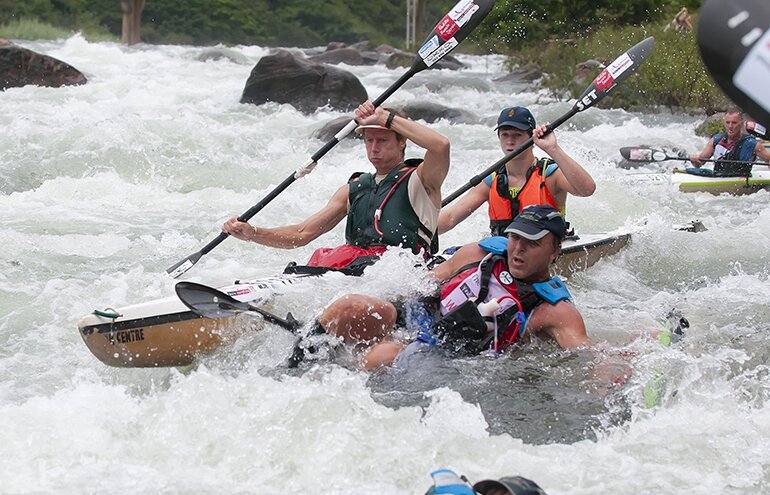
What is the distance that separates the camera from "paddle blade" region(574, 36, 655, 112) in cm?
632

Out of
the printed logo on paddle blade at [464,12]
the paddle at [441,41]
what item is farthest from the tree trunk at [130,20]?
the printed logo on paddle blade at [464,12]

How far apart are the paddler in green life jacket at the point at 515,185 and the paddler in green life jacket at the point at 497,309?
1.27m

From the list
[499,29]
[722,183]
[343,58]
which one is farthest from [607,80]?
[343,58]

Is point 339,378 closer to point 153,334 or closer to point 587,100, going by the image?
point 153,334

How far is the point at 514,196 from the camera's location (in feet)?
18.7

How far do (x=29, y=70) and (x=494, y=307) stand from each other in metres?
12.4

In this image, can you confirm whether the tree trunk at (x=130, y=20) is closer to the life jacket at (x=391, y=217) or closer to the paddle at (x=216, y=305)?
the life jacket at (x=391, y=217)

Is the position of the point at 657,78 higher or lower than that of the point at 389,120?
lower

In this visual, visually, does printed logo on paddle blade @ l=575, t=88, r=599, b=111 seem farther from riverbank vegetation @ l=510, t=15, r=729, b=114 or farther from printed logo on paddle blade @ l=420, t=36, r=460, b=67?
riverbank vegetation @ l=510, t=15, r=729, b=114

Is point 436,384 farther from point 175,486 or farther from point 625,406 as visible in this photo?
point 175,486

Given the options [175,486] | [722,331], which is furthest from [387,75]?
[175,486]

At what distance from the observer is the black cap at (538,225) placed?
13.6ft

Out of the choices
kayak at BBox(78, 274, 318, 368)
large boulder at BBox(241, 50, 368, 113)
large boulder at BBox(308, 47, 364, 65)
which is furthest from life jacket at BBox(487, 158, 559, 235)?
large boulder at BBox(308, 47, 364, 65)

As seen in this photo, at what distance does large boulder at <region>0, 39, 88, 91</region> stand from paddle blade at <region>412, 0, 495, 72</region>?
10.3m
